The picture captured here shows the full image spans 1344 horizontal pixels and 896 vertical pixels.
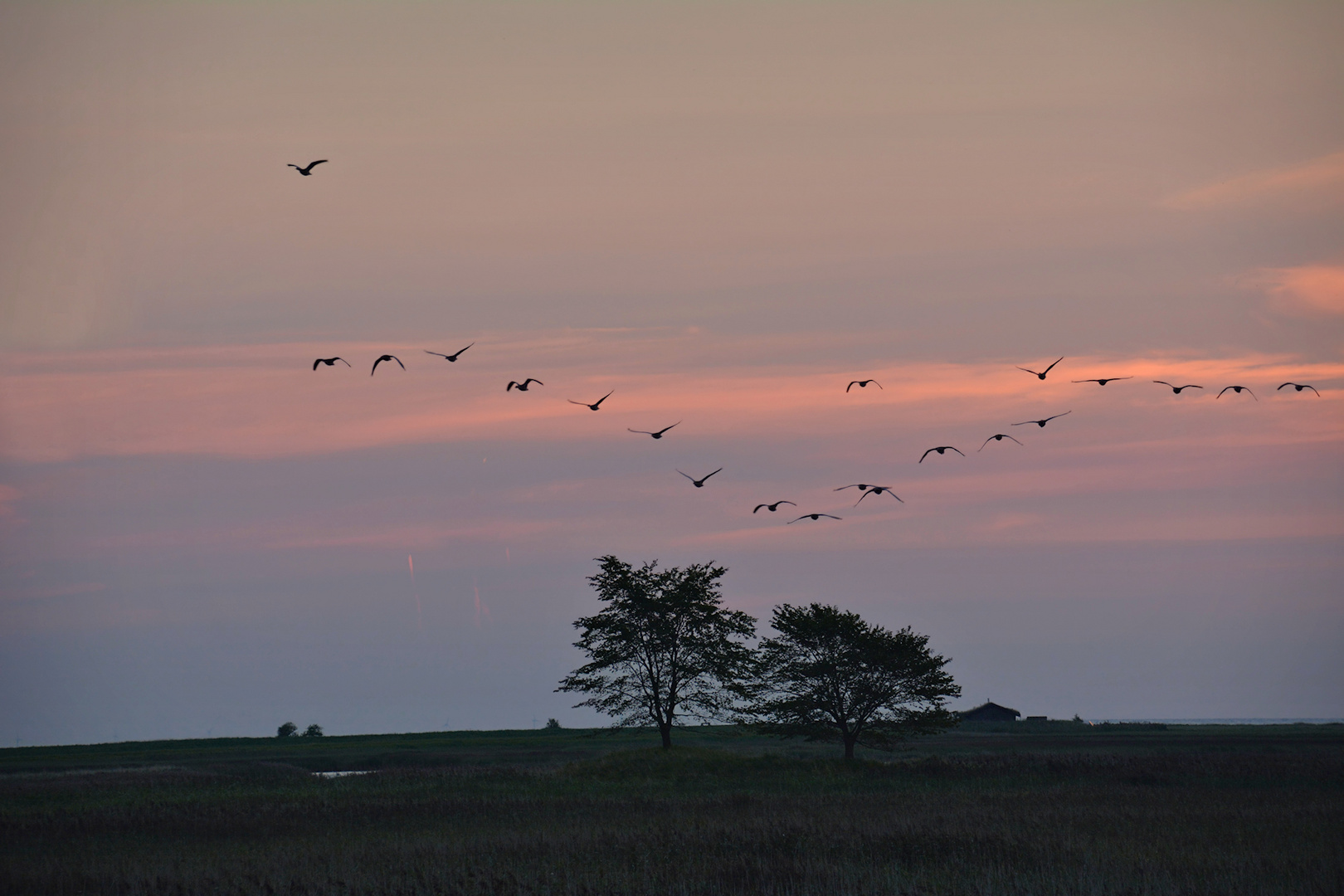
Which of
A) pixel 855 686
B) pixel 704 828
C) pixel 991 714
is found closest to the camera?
pixel 704 828

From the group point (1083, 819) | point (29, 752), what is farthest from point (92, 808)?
point (29, 752)

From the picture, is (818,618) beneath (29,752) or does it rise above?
above

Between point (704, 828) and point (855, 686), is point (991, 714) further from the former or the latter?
point (704, 828)

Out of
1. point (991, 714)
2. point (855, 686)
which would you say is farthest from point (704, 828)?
point (991, 714)

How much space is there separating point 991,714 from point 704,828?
112729mm

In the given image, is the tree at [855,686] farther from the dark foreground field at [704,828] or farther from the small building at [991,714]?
the small building at [991,714]

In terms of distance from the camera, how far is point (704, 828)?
96.6 feet

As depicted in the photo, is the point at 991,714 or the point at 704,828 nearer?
the point at 704,828

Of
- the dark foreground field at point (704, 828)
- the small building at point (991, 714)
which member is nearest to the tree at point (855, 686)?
the dark foreground field at point (704, 828)

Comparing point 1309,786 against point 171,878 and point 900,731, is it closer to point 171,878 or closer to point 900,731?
point 900,731

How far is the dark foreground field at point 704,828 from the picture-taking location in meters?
22.9

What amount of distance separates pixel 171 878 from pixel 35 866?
4.41 meters

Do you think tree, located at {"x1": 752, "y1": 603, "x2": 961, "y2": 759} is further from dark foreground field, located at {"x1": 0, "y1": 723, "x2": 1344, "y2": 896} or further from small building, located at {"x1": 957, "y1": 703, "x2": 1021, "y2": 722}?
small building, located at {"x1": 957, "y1": 703, "x2": 1021, "y2": 722}

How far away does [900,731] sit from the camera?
57.6 meters
